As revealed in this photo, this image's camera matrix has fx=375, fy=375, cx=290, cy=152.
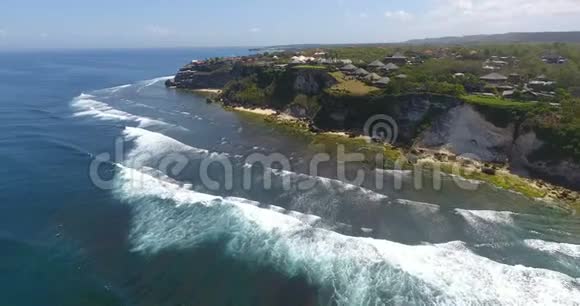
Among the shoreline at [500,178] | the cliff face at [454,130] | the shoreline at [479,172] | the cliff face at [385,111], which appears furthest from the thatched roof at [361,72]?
the shoreline at [500,178]

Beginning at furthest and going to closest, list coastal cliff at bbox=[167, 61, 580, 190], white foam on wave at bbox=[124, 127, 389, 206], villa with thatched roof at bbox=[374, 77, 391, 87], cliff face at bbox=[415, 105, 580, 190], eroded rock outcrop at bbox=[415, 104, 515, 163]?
villa with thatched roof at bbox=[374, 77, 391, 87]
eroded rock outcrop at bbox=[415, 104, 515, 163]
coastal cliff at bbox=[167, 61, 580, 190]
cliff face at bbox=[415, 105, 580, 190]
white foam on wave at bbox=[124, 127, 389, 206]

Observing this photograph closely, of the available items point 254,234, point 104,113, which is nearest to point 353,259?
point 254,234

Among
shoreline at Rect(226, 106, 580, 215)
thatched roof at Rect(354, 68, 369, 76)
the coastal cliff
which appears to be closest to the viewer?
shoreline at Rect(226, 106, 580, 215)

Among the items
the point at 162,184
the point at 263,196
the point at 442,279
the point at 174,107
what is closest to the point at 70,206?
the point at 162,184

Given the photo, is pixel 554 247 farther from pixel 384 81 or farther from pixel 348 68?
pixel 348 68

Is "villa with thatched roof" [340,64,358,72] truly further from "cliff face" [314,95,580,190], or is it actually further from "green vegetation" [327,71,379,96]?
"cliff face" [314,95,580,190]

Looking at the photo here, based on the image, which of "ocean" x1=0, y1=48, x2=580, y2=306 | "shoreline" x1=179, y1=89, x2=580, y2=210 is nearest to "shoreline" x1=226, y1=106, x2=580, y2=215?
"shoreline" x1=179, y1=89, x2=580, y2=210

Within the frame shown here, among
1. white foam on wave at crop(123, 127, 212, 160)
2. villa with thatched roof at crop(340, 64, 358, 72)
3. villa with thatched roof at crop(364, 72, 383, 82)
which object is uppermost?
villa with thatched roof at crop(340, 64, 358, 72)
